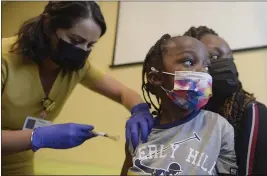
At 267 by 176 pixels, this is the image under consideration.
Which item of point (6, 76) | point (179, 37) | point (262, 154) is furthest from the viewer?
point (6, 76)

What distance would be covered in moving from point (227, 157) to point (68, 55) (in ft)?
1.87

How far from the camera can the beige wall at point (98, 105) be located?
1.07 meters

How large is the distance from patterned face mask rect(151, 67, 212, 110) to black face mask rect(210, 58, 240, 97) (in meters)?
0.07

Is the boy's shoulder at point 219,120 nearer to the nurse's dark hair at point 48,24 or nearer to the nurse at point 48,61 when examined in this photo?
the nurse at point 48,61

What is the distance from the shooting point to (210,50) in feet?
2.84

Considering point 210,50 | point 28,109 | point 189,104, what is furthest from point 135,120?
point 28,109

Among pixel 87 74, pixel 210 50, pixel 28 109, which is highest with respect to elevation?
pixel 210 50

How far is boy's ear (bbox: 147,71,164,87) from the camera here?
816 mm

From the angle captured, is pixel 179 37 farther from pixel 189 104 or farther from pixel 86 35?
pixel 86 35

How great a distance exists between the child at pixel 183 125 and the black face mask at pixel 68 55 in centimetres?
27

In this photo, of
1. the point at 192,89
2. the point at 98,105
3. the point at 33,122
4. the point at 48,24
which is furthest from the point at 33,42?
the point at 192,89

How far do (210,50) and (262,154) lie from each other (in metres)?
0.30

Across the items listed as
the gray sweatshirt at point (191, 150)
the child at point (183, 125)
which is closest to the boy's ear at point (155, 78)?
the child at point (183, 125)

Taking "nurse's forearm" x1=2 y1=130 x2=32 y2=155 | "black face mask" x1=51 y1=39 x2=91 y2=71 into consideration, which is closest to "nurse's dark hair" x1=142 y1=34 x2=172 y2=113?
"black face mask" x1=51 y1=39 x2=91 y2=71
